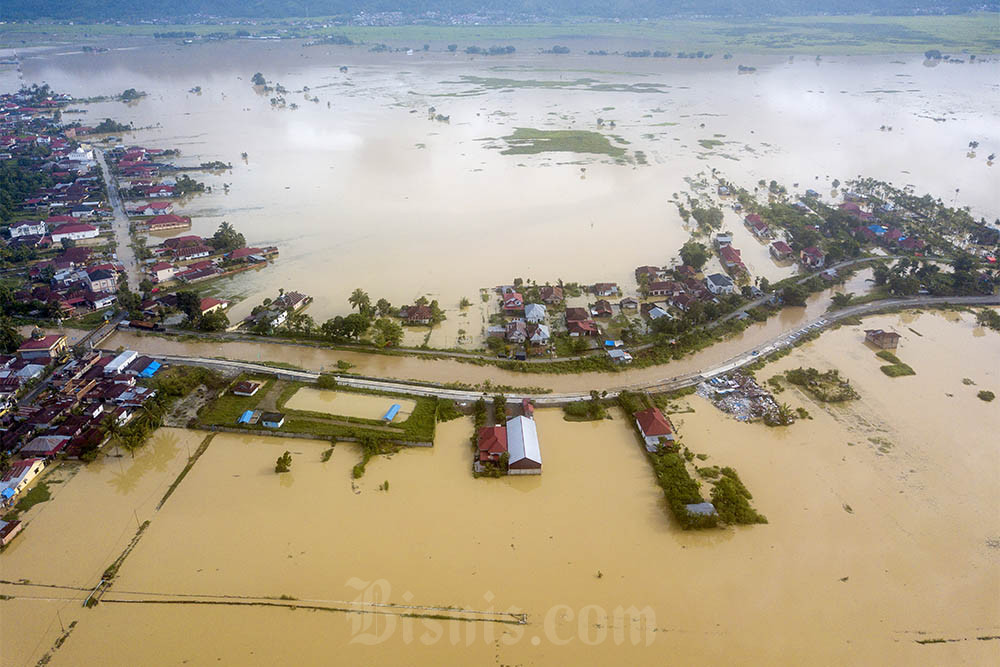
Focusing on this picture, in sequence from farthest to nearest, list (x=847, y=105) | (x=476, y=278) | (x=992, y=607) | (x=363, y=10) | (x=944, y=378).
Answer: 1. (x=363, y=10)
2. (x=847, y=105)
3. (x=476, y=278)
4. (x=944, y=378)
5. (x=992, y=607)

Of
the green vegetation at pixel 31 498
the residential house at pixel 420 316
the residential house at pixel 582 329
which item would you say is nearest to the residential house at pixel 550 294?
the residential house at pixel 582 329

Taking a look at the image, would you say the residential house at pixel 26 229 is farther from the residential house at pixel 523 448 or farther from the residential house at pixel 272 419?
the residential house at pixel 523 448

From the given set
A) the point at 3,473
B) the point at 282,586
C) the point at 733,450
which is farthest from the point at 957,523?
the point at 3,473

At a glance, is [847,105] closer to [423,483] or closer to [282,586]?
[423,483]

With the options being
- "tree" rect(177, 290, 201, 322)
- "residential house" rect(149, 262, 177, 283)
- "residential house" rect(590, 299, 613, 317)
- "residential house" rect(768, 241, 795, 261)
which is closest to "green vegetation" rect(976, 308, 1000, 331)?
"residential house" rect(768, 241, 795, 261)

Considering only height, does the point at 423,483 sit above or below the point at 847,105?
below

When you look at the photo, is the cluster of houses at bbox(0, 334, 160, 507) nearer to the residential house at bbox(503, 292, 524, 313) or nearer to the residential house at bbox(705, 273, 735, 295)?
the residential house at bbox(503, 292, 524, 313)

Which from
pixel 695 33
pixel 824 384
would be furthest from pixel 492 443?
pixel 695 33
